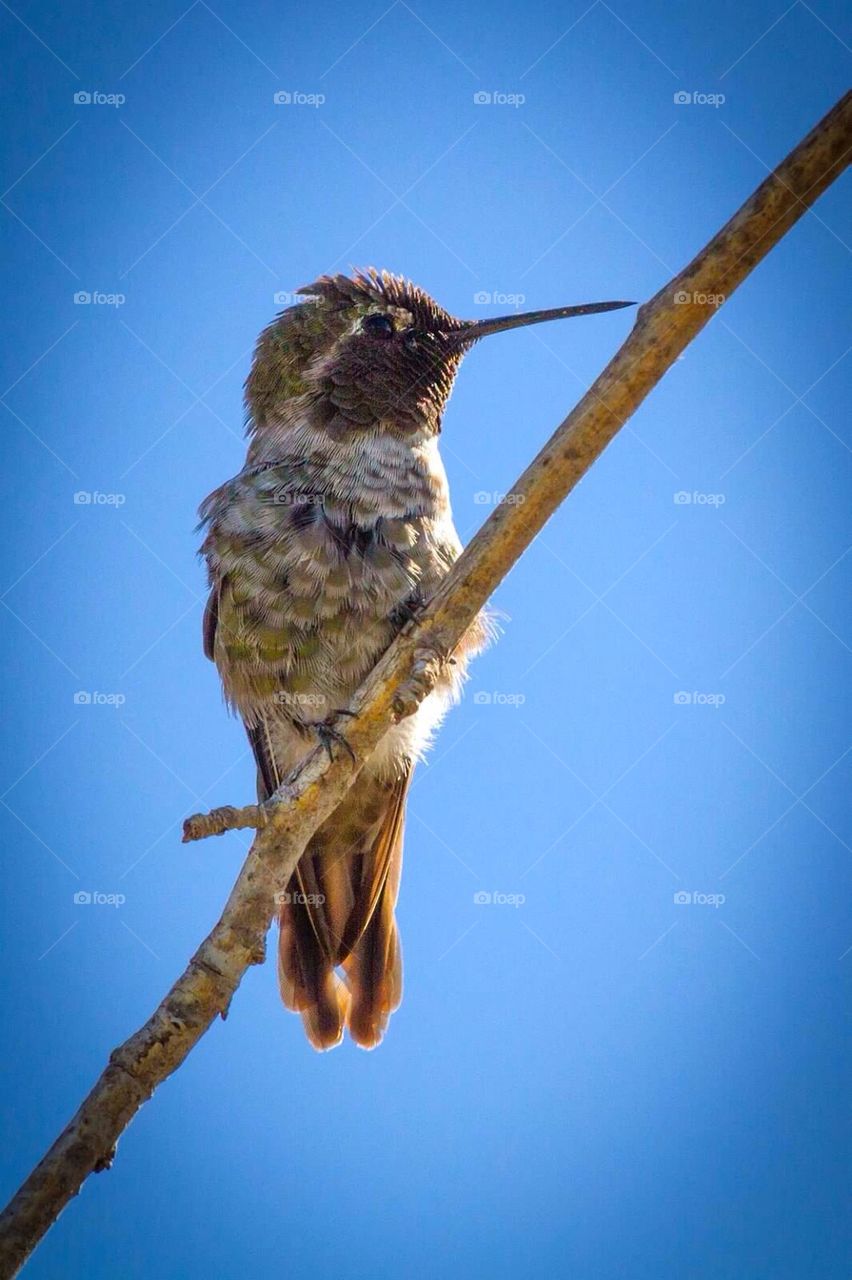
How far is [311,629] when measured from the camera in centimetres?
575

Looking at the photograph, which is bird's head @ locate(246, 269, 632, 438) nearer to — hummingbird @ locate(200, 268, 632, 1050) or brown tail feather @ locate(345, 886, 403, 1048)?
hummingbird @ locate(200, 268, 632, 1050)

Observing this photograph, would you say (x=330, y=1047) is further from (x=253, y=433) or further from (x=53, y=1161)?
(x=253, y=433)

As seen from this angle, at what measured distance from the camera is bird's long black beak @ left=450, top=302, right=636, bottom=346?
612 cm

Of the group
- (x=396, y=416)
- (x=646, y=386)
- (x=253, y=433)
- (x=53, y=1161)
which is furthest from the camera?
(x=253, y=433)

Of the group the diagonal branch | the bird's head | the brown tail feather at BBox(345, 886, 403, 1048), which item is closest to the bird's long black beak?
the bird's head

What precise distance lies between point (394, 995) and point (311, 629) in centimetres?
178

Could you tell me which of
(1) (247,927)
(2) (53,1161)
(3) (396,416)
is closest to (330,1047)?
(1) (247,927)

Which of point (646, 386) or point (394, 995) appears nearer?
point (646, 386)

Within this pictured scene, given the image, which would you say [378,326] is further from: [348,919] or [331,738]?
[348,919]

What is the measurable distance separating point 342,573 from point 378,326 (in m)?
1.62

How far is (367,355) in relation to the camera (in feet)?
21.3

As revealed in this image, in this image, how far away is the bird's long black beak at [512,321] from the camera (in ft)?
20.1

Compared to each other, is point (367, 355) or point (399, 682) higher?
point (367, 355)

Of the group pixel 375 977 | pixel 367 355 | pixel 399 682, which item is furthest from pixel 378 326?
pixel 375 977
